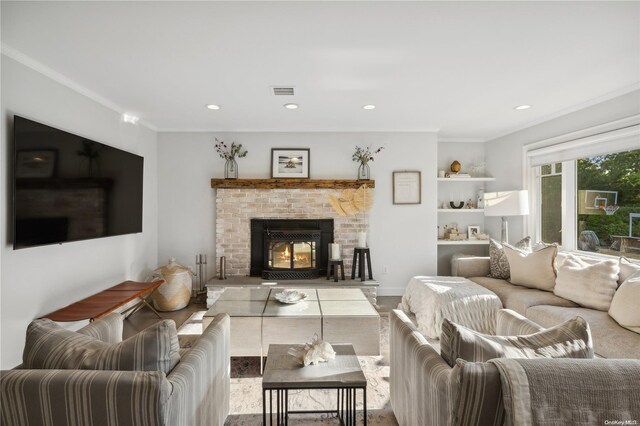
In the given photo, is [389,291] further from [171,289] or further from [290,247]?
[171,289]

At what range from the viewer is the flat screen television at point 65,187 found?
8.11 feet

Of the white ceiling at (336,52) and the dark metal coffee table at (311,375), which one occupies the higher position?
the white ceiling at (336,52)

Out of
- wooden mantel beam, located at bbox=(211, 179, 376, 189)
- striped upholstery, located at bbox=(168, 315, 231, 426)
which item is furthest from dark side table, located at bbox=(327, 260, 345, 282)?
striped upholstery, located at bbox=(168, 315, 231, 426)

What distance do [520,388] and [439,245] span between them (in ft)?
15.0

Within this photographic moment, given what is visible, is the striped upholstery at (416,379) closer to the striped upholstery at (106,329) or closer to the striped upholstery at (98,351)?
the striped upholstery at (98,351)

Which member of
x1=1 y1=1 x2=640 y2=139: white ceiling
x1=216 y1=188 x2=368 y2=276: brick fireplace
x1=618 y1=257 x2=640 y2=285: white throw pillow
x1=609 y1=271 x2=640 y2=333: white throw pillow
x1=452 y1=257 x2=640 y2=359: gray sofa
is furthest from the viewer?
x1=216 y1=188 x2=368 y2=276: brick fireplace

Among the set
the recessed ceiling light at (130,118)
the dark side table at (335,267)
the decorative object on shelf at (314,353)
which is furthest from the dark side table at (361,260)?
the recessed ceiling light at (130,118)

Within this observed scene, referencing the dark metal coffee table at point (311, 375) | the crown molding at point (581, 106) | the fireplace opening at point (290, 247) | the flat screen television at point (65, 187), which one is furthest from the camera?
the fireplace opening at point (290, 247)

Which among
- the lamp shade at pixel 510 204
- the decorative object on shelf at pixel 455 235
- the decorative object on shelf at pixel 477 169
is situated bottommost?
the decorative object on shelf at pixel 455 235

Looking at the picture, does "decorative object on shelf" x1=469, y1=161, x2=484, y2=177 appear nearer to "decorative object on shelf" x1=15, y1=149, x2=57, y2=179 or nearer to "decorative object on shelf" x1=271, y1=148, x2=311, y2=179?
"decorative object on shelf" x1=271, y1=148, x2=311, y2=179

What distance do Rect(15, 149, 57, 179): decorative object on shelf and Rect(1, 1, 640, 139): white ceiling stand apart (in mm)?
711

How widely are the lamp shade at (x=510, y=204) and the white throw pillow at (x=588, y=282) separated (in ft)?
3.68

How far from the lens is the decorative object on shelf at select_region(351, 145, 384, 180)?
4.88m

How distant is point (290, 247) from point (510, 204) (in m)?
2.87
